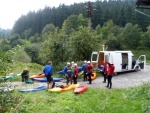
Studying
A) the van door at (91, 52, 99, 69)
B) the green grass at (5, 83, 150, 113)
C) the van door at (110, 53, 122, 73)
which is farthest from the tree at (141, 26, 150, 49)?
the green grass at (5, 83, 150, 113)

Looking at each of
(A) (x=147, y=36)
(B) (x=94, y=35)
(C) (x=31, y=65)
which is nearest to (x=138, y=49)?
(A) (x=147, y=36)

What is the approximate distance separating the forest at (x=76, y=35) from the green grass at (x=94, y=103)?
7.88ft

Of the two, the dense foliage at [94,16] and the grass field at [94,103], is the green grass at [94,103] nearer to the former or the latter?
the grass field at [94,103]

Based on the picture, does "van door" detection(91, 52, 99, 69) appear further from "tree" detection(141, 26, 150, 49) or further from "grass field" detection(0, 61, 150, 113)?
"tree" detection(141, 26, 150, 49)

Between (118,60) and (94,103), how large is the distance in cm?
1122

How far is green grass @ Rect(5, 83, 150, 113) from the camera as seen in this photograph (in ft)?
31.5

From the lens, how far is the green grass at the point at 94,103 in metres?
9.60

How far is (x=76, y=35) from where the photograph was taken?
24.7m

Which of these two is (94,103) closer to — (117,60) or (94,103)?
(94,103)

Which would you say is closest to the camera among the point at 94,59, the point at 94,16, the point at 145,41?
the point at 94,59

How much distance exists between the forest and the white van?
2.02 m

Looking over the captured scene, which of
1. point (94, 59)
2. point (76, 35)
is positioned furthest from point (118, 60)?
Answer: point (76, 35)

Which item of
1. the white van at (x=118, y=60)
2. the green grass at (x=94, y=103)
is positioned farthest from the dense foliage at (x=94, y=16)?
the green grass at (x=94, y=103)

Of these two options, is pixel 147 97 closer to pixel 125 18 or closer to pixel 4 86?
pixel 4 86
